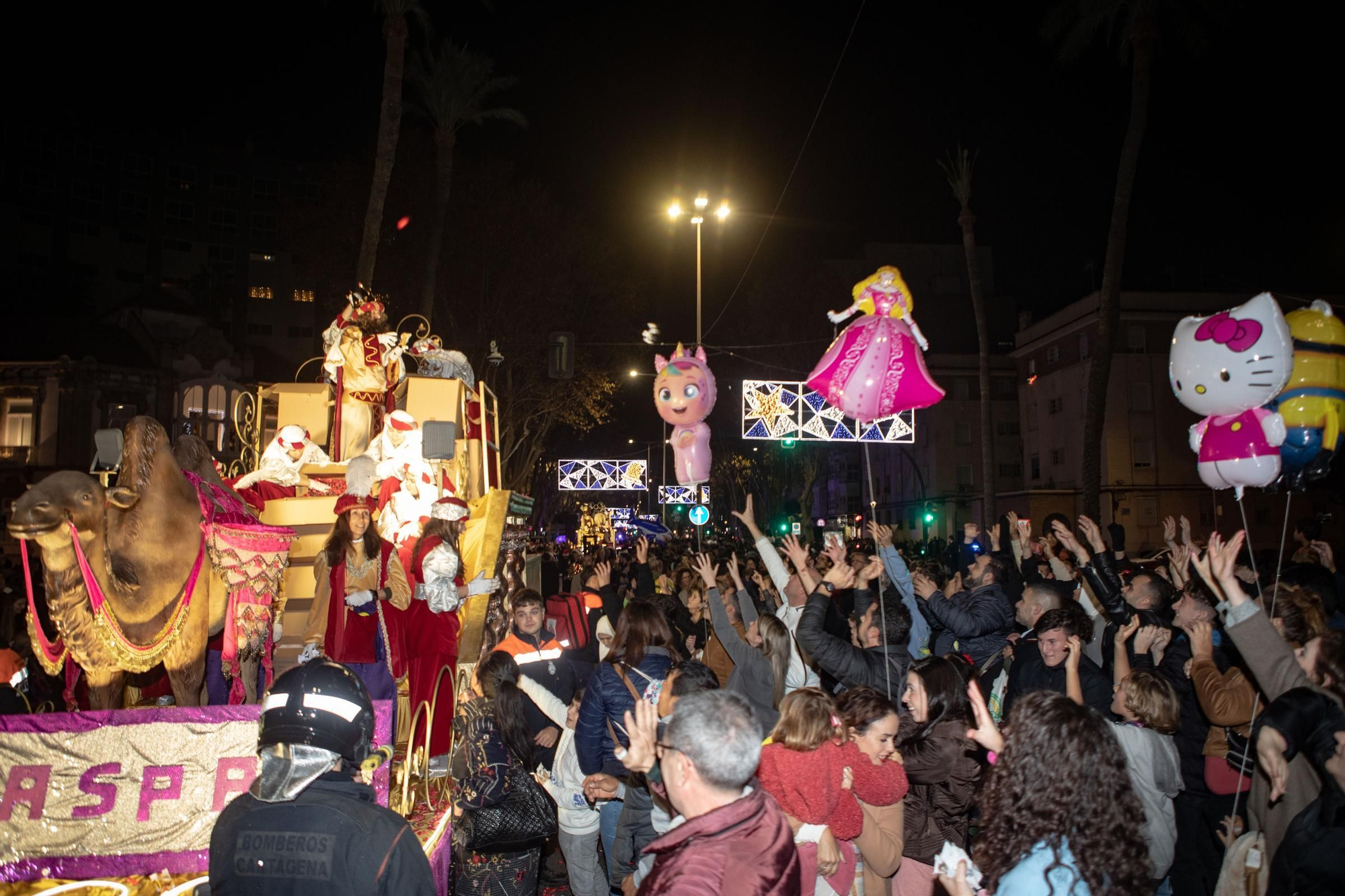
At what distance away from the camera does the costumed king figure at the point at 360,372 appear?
983 cm

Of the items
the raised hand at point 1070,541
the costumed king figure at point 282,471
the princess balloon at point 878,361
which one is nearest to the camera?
the raised hand at point 1070,541

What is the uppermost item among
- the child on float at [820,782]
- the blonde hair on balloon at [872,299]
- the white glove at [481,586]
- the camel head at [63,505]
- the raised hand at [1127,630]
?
the blonde hair on balloon at [872,299]

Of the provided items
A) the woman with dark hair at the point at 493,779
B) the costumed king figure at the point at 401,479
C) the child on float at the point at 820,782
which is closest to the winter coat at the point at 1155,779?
the child on float at the point at 820,782

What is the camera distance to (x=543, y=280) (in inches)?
998

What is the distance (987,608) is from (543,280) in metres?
20.6

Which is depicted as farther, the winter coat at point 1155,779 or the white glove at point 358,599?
the white glove at point 358,599

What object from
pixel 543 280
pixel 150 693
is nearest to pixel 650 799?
pixel 150 693

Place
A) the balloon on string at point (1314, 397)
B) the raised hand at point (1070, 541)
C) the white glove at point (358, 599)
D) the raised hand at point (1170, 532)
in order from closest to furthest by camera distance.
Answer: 1. the balloon on string at point (1314, 397)
2. the raised hand at point (1070, 541)
3. the white glove at point (358, 599)
4. the raised hand at point (1170, 532)

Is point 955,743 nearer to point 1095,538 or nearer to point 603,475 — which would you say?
point 1095,538

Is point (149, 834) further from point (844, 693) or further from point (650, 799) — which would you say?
point (844, 693)

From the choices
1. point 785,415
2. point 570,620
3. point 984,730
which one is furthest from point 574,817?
point 785,415

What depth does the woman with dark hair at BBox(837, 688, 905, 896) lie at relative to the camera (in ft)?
13.1

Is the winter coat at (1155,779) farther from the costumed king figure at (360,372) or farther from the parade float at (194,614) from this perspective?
the costumed king figure at (360,372)

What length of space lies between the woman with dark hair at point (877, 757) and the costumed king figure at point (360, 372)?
7145 mm
